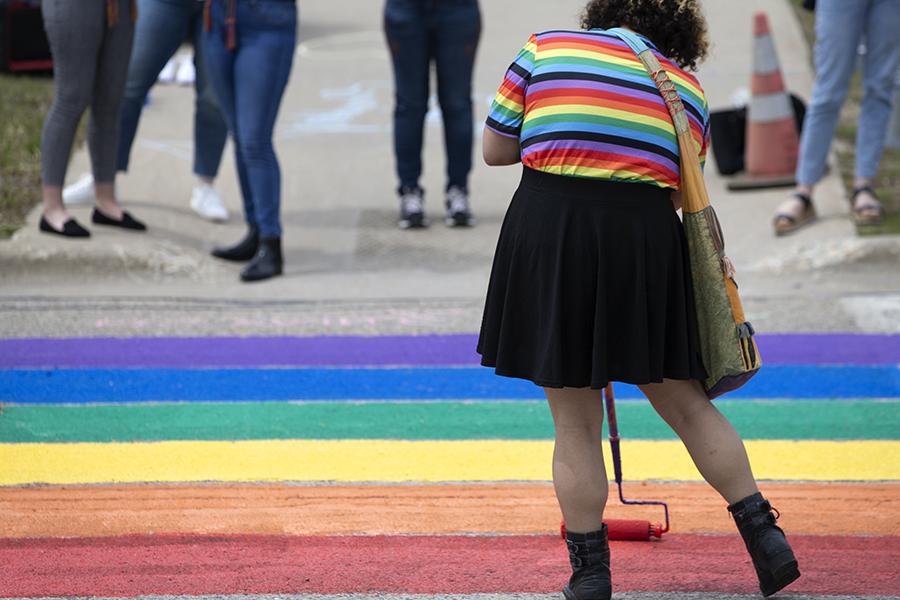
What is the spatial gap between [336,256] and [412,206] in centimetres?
59

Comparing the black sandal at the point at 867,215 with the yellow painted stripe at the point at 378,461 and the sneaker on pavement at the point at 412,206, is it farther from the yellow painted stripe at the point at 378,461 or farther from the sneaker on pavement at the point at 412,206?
the yellow painted stripe at the point at 378,461

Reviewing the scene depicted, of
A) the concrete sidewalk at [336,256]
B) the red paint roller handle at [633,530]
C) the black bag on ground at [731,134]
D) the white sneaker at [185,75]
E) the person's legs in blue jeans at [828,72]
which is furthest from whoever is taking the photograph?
the white sneaker at [185,75]

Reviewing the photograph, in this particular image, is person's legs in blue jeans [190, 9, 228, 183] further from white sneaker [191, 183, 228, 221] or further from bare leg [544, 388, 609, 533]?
bare leg [544, 388, 609, 533]

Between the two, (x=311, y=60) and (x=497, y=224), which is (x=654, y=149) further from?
(x=311, y=60)

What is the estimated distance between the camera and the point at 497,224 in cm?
820

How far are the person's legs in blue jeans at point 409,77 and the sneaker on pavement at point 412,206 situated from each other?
29 millimetres

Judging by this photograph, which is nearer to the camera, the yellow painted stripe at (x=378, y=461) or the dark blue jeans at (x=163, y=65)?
the yellow painted stripe at (x=378, y=461)

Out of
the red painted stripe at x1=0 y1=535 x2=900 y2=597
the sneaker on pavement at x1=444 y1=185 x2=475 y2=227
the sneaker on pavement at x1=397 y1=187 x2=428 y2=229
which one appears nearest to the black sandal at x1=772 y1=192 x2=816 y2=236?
the sneaker on pavement at x1=444 y1=185 x2=475 y2=227

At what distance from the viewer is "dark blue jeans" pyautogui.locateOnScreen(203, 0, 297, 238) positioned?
6816 millimetres

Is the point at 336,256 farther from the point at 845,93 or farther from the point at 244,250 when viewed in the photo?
the point at 845,93

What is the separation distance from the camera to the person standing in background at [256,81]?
6805mm

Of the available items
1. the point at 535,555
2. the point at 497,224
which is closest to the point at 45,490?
the point at 535,555

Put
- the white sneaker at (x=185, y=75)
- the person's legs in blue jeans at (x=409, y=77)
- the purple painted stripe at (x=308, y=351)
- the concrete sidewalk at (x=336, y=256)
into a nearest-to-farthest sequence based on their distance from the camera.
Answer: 1. the purple painted stripe at (x=308, y=351)
2. the concrete sidewalk at (x=336, y=256)
3. the person's legs in blue jeans at (x=409, y=77)
4. the white sneaker at (x=185, y=75)

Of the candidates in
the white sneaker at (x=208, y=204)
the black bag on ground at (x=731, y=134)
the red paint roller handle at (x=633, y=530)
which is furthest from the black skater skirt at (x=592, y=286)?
the black bag on ground at (x=731, y=134)
